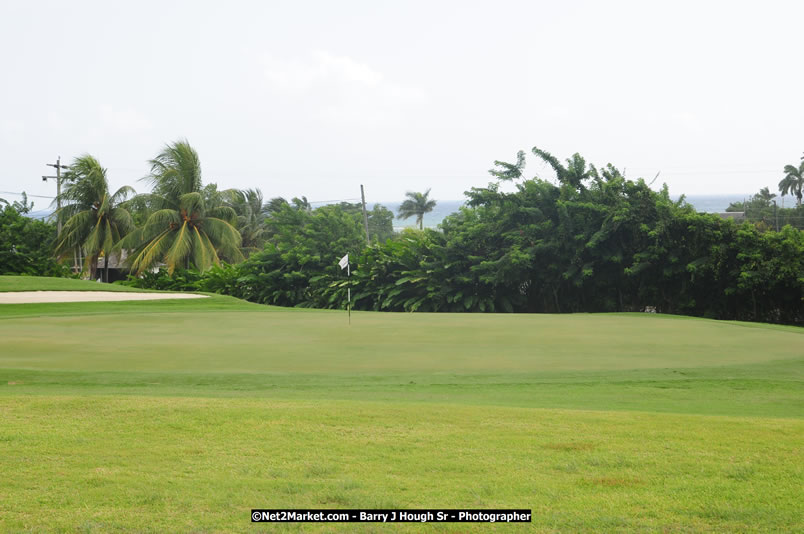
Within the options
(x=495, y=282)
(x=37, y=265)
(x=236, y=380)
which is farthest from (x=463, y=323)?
(x=37, y=265)

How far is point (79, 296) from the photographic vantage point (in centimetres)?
2259

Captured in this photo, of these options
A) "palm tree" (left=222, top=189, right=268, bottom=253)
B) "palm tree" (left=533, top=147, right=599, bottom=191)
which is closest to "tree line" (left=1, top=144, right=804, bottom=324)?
"palm tree" (left=533, top=147, right=599, bottom=191)

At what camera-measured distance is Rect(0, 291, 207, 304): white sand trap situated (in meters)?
21.2

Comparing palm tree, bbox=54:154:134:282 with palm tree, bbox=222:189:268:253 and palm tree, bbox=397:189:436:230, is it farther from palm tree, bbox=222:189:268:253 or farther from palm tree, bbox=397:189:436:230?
palm tree, bbox=397:189:436:230

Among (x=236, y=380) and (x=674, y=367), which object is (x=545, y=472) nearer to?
(x=236, y=380)

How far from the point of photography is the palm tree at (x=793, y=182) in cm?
10400

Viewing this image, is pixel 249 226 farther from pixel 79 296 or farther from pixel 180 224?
A: pixel 79 296

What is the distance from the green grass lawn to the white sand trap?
1101cm

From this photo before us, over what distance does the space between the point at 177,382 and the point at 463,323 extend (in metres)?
7.07

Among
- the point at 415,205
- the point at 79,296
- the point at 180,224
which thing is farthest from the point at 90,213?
the point at 415,205

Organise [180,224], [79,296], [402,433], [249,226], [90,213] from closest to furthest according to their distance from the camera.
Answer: [402,433] < [79,296] < [180,224] < [90,213] < [249,226]

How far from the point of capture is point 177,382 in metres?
8.04

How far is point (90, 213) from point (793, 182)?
94281 millimetres

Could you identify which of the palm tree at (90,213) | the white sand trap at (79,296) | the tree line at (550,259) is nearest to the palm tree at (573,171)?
the tree line at (550,259)
